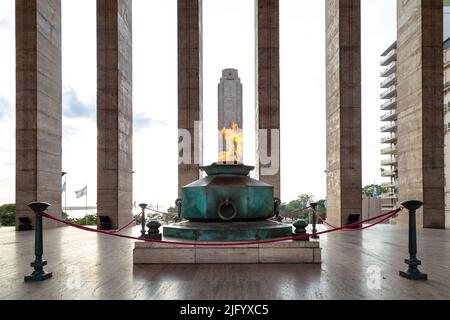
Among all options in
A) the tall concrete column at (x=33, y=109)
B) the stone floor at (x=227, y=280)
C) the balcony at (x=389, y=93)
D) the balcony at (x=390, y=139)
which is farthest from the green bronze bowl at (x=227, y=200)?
the balcony at (x=389, y=93)

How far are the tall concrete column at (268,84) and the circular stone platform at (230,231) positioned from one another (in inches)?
498

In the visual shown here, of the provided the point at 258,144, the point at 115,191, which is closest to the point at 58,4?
the point at 115,191

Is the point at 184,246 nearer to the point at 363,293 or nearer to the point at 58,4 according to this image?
the point at 363,293

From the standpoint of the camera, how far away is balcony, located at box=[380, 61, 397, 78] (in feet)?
266

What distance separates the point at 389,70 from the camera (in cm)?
8244

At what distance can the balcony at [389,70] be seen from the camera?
81069 millimetres

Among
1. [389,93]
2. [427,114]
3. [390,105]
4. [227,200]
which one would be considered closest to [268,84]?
[427,114]

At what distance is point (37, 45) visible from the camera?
1786cm

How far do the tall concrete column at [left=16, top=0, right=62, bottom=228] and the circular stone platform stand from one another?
42.2 feet

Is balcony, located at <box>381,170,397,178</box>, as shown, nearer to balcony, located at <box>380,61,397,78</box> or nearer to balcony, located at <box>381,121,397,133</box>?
balcony, located at <box>381,121,397,133</box>

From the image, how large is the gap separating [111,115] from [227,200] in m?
14.2

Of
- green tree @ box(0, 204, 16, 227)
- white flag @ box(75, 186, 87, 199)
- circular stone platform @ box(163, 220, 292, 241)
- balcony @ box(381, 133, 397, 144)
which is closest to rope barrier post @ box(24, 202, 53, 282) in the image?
circular stone platform @ box(163, 220, 292, 241)

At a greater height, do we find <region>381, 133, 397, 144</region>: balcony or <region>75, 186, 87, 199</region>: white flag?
<region>381, 133, 397, 144</region>: balcony
